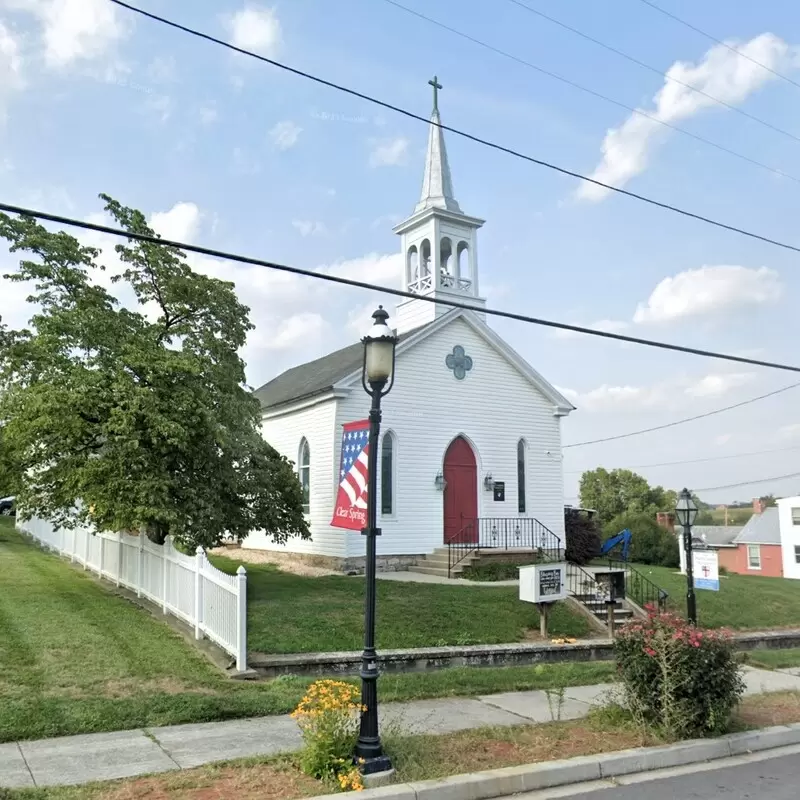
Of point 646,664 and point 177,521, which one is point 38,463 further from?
point 646,664

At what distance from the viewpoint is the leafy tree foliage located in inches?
971

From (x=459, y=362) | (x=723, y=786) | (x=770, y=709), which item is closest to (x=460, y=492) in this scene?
(x=459, y=362)

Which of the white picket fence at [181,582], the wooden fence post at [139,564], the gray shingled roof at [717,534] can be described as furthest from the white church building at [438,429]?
the gray shingled roof at [717,534]

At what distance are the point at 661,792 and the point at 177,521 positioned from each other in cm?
884

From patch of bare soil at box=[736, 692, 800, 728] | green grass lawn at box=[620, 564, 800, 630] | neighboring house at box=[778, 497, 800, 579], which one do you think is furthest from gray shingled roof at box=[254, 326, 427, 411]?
neighboring house at box=[778, 497, 800, 579]

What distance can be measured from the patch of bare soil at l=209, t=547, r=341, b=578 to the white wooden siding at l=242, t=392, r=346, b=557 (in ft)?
1.36

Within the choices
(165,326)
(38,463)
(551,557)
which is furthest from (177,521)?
(551,557)

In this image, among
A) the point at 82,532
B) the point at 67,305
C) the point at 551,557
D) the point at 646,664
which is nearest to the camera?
the point at 646,664

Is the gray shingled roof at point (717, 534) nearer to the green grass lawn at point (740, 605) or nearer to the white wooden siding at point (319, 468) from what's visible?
the green grass lawn at point (740, 605)

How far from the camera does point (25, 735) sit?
7.11 metres

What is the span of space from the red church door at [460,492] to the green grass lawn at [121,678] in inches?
365

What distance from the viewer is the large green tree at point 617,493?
70.9 meters

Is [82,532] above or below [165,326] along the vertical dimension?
below

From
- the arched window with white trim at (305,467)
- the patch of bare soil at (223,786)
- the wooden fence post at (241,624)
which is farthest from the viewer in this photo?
the arched window with white trim at (305,467)
